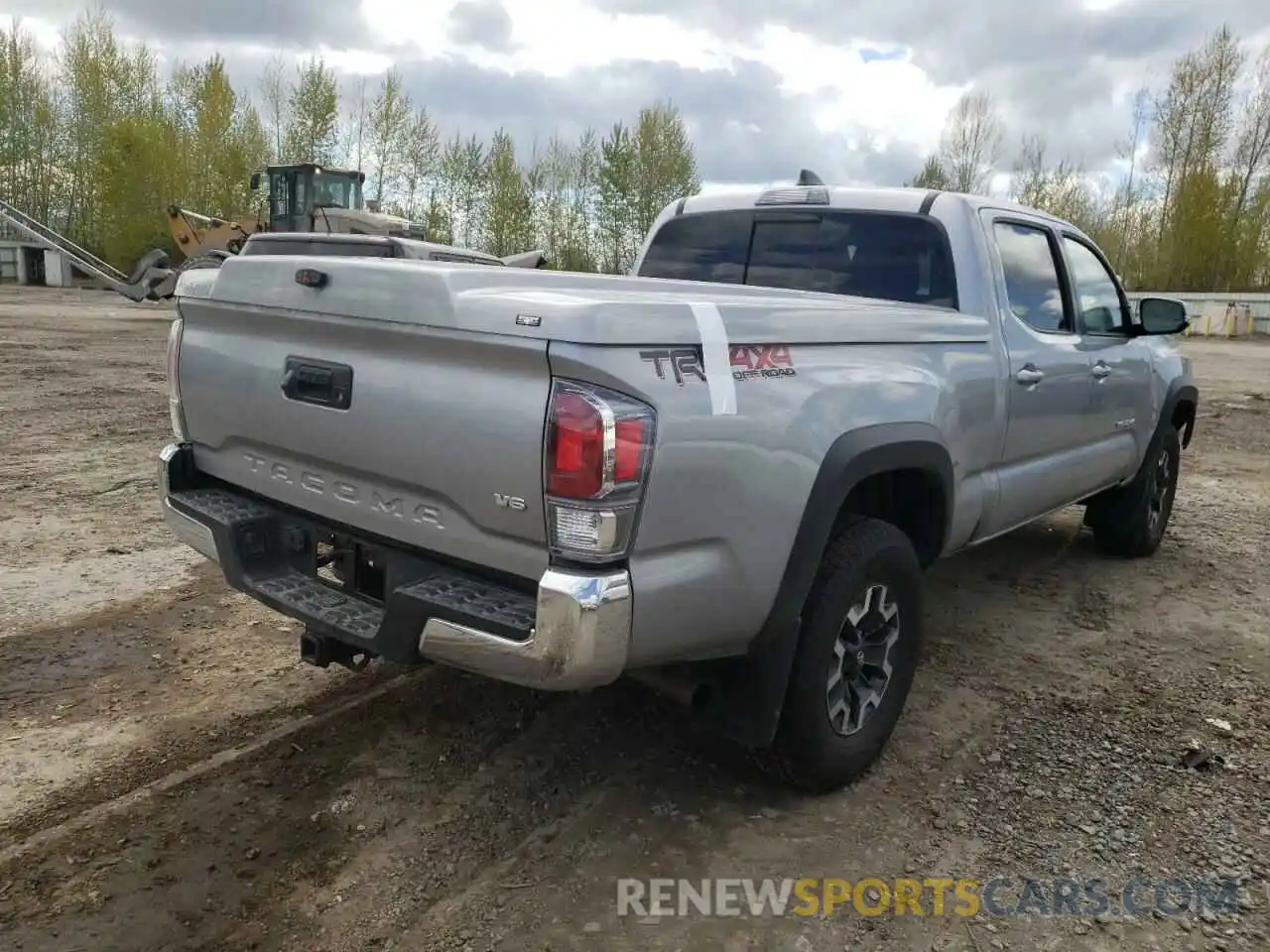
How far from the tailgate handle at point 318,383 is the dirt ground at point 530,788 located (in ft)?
4.02

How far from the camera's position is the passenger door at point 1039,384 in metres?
3.92

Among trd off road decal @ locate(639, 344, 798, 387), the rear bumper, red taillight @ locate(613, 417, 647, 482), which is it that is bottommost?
the rear bumper

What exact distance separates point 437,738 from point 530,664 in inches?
51.0

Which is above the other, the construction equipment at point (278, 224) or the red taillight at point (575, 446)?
the construction equipment at point (278, 224)

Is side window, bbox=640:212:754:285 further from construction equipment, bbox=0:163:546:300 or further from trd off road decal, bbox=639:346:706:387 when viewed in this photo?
construction equipment, bbox=0:163:546:300

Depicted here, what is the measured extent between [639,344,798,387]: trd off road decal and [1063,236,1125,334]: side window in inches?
107

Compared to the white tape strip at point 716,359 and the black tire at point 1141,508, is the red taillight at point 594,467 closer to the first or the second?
the white tape strip at point 716,359

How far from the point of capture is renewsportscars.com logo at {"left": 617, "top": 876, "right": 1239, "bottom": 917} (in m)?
2.55

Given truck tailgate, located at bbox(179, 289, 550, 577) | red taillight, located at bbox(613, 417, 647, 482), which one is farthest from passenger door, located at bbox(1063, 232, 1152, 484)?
truck tailgate, located at bbox(179, 289, 550, 577)

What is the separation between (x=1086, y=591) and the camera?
5312 millimetres

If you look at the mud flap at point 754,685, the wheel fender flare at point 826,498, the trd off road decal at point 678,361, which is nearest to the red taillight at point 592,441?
the trd off road decal at point 678,361

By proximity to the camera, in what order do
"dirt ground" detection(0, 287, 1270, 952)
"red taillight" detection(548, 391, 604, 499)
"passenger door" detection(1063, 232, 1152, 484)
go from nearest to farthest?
"red taillight" detection(548, 391, 604, 499)
"dirt ground" detection(0, 287, 1270, 952)
"passenger door" detection(1063, 232, 1152, 484)

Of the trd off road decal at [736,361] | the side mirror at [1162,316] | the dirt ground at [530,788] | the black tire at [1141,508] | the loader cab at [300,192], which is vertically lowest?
the dirt ground at [530,788]

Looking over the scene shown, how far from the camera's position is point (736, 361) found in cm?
245
